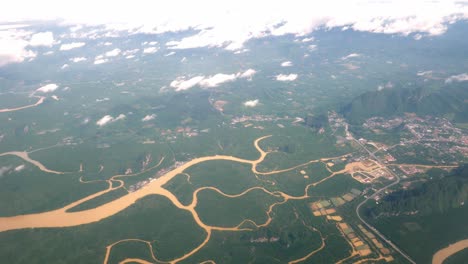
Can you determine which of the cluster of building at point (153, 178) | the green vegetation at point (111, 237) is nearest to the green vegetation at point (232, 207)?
the green vegetation at point (111, 237)

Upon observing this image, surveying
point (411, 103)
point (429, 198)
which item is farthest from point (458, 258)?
point (411, 103)

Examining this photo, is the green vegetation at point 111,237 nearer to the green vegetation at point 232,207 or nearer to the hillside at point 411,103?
the green vegetation at point 232,207

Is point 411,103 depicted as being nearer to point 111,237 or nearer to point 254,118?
point 254,118

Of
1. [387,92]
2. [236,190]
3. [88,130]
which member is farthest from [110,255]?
[387,92]

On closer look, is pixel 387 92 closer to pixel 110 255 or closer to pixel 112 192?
pixel 112 192

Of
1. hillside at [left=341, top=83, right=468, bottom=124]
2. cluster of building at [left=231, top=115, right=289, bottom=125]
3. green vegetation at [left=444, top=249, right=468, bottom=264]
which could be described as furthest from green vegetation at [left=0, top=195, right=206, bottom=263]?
hillside at [left=341, top=83, right=468, bottom=124]

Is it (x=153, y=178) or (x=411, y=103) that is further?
(x=411, y=103)

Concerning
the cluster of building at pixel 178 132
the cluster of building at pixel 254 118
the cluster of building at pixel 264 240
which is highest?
the cluster of building at pixel 264 240
